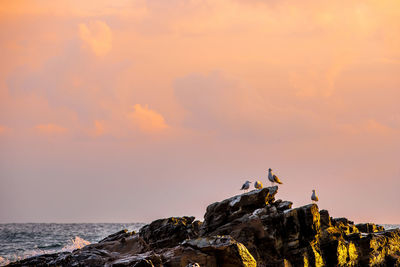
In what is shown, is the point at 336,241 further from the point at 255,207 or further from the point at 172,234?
the point at 172,234

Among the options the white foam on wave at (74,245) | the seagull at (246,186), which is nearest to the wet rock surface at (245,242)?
the seagull at (246,186)

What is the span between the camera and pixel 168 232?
27266 millimetres

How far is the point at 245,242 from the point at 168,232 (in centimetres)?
542

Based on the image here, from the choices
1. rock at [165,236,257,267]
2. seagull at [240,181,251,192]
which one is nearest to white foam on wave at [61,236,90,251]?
seagull at [240,181,251,192]

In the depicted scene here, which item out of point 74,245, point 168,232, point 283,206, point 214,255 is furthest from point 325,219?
point 74,245

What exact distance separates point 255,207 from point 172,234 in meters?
4.83

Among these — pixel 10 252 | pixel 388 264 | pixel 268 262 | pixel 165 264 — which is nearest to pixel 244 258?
pixel 165 264

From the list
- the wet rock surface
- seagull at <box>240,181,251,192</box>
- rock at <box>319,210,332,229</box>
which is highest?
seagull at <box>240,181,251,192</box>

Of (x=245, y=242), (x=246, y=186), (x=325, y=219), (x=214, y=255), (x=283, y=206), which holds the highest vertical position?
(x=246, y=186)

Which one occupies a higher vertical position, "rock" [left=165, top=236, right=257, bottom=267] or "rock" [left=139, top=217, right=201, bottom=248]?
"rock" [left=139, top=217, right=201, bottom=248]

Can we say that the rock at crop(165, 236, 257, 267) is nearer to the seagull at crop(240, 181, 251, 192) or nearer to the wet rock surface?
the wet rock surface

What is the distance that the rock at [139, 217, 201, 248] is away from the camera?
26.7 metres

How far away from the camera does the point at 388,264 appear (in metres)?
30.2

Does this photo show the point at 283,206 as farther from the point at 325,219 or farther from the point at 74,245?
the point at 74,245
